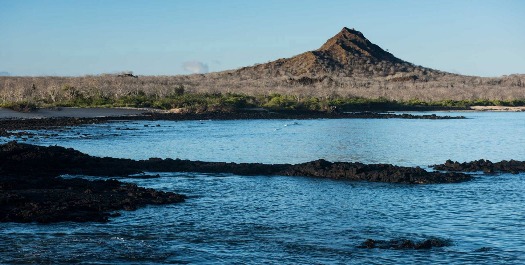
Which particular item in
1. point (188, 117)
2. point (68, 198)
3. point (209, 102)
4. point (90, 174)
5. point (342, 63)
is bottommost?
point (68, 198)

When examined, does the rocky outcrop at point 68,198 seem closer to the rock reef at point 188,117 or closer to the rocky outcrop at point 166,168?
the rocky outcrop at point 166,168

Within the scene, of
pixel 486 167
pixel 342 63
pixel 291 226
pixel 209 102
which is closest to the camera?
pixel 291 226

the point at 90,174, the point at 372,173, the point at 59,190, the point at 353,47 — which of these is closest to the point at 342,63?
the point at 353,47

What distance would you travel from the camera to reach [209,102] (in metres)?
82.9

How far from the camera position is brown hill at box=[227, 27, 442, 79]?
558 ft

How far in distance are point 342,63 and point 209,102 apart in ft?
325

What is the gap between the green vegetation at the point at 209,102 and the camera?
78875mm

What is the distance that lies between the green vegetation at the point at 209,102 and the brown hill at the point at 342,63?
64551 millimetres

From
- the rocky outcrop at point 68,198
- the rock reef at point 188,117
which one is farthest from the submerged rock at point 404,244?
the rock reef at point 188,117

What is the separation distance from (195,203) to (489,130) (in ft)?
126

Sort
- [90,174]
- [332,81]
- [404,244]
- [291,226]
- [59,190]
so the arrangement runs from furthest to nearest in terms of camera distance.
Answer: [332,81] → [90,174] → [59,190] → [291,226] → [404,244]

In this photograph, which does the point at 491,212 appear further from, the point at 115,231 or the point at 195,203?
the point at 115,231

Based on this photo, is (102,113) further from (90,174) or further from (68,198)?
(68,198)

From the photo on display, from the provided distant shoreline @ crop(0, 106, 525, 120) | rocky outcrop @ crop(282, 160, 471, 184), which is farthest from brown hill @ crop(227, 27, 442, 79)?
rocky outcrop @ crop(282, 160, 471, 184)
